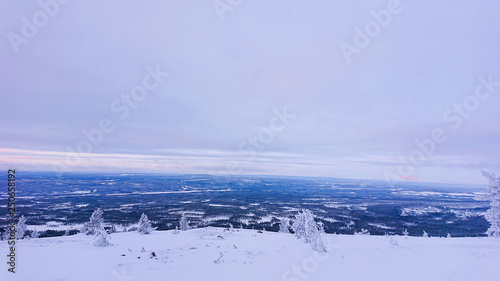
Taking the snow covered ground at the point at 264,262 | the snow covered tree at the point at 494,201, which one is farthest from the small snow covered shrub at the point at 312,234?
the snow covered tree at the point at 494,201

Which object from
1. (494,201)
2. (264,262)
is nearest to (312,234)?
(264,262)

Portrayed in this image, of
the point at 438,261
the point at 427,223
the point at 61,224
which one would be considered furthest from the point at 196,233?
the point at 427,223

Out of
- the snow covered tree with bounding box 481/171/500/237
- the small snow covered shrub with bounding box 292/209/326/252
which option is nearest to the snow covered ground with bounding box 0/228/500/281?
the small snow covered shrub with bounding box 292/209/326/252

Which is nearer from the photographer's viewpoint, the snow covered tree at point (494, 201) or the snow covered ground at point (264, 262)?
the snow covered ground at point (264, 262)

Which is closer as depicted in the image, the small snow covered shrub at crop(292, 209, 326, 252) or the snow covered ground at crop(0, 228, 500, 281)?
the snow covered ground at crop(0, 228, 500, 281)

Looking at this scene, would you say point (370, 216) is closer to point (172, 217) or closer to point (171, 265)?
point (172, 217)

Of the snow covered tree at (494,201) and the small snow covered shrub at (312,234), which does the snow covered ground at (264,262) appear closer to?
the small snow covered shrub at (312,234)

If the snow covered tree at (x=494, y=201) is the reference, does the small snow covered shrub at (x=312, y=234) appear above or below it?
below

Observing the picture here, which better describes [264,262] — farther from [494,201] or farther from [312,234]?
[494,201]

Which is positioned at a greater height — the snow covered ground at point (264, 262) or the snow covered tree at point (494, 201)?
the snow covered tree at point (494, 201)

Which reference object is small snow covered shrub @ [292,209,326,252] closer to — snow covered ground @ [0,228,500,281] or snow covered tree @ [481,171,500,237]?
snow covered ground @ [0,228,500,281]
